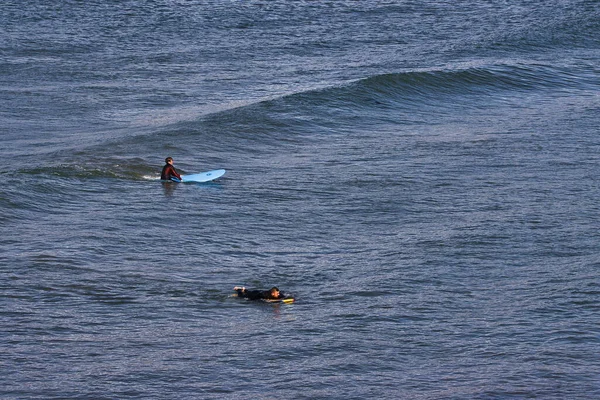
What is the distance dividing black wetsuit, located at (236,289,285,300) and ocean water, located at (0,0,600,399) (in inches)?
12.1

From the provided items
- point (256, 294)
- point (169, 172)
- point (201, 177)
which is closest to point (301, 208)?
point (201, 177)

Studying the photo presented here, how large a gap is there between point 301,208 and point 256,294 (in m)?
7.64

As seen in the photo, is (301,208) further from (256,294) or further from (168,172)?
(256,294)

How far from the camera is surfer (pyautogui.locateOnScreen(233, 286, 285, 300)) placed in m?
20.4

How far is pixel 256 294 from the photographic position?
67.8 ft

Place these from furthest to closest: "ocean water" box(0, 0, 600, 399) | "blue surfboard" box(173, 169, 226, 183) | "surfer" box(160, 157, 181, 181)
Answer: "blue surfboard" box(173, 169, 226, 183)
"surfer" box(160, 157, 181, 181)
"ocean water" box(0, 0, 600, 399)

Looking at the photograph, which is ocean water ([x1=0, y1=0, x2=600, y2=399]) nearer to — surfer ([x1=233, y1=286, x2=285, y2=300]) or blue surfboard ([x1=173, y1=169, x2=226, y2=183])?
surfer ([x1=233, y1=286, x2=285, y2=300])

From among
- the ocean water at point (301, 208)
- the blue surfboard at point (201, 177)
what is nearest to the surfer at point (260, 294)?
the ocean water at point (301, 208)

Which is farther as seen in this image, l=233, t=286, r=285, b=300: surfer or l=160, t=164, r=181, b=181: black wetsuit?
l=160, t=164, r=181, b=181: black wetsuit

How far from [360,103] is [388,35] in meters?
12.2

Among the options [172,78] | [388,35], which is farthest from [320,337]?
[388,35]

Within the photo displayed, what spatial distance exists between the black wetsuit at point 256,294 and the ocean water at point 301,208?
31 centimetres

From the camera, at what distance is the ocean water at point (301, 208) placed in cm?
1838

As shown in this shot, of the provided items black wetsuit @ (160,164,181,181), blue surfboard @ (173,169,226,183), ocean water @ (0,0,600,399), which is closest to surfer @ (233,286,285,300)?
ocean water @ (0,0,600,399)
